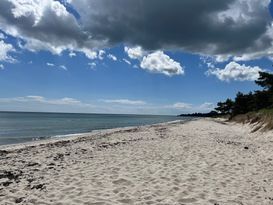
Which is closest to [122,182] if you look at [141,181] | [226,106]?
[141,181]

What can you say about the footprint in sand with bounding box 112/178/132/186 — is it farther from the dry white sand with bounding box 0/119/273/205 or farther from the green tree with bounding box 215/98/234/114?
the green tree with bounding box 215/98/234/114

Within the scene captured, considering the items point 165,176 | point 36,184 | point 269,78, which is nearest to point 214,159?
point 165,176

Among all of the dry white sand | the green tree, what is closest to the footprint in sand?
the dry white sand

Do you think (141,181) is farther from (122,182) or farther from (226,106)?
(226,106)

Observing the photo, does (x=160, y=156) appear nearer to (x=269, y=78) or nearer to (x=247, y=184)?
(x=247, y=184)

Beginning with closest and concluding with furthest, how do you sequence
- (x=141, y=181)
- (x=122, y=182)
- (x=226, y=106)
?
(x=122, y=182)
(x=141, y=181)
(x=226, y=106)

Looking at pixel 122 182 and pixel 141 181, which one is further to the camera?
pixel 141 181

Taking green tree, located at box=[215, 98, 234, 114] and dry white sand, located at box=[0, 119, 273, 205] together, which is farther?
green tree, located at box=[215, 98, 234, 114]

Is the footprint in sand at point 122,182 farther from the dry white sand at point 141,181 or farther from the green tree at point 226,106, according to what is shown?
the green tree at point 226,106

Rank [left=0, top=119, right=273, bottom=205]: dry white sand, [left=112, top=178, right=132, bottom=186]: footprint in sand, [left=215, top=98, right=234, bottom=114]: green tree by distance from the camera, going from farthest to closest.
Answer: [left=215, top=98, right=234, bottom=114]: green tree, [left=112, top=178, right=132, bottom=186]: footprint in sand, [left=0, top=119, right=273, bottom=205]: dry white sand

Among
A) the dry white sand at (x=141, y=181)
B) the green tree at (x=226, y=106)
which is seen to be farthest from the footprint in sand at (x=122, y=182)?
the green tree at (x=226, y=106)

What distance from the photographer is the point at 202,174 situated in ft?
35.8

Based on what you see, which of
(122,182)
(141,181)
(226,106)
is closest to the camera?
(122,182)

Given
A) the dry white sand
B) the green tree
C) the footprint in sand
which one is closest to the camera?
the dry white sand
